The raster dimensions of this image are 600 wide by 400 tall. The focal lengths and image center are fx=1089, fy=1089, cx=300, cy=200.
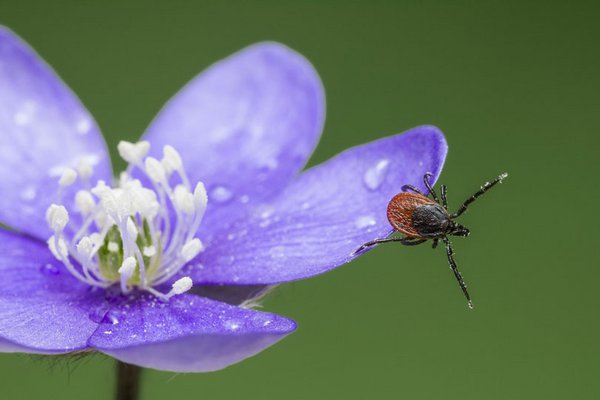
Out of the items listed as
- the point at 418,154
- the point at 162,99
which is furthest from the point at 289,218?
the point at 162,99

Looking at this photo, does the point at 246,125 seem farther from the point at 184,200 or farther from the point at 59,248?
the point at 59,248

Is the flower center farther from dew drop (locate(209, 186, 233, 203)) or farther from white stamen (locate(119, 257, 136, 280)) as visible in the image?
dew drop (locate(209, 186, 233, 203))

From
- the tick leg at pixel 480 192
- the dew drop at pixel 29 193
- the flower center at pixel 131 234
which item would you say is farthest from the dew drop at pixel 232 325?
the dew drop at pixel 29 193

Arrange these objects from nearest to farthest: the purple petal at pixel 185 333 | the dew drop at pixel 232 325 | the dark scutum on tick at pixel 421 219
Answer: the purple petal at pixel 185 333 < the dew drop at pixel 232 325 < the dark scutum on tick at pixel 421 219

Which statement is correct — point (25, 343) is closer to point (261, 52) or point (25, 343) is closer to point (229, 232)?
point (229, 232)

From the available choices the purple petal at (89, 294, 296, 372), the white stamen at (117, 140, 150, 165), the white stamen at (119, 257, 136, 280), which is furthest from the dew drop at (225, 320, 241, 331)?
the white stamen at (117, 140, 150, 165)

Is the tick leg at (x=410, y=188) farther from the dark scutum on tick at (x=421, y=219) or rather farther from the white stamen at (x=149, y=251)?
the white stamen at (x=149, y=251)
